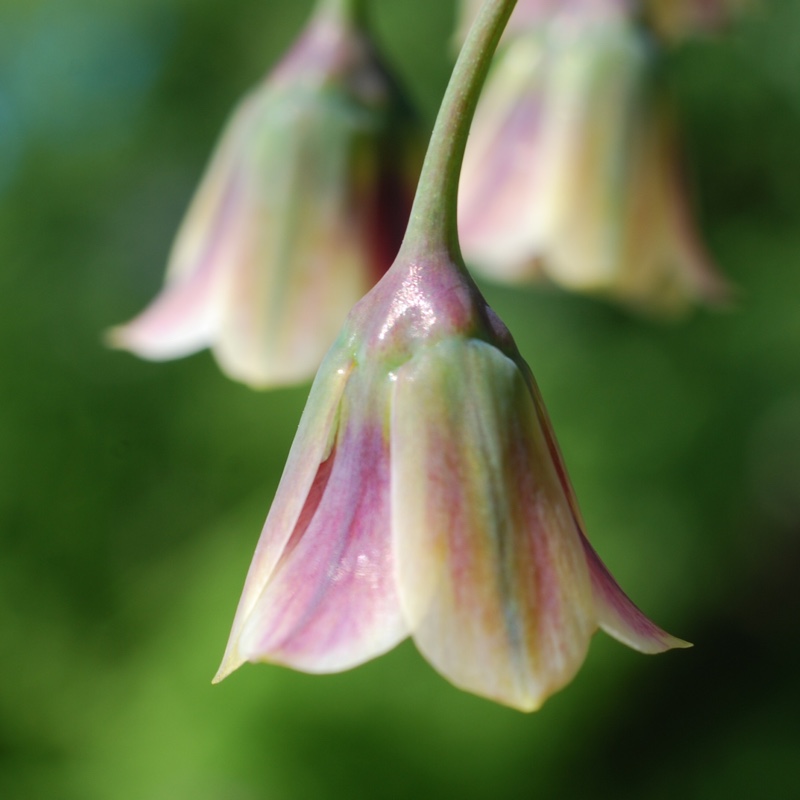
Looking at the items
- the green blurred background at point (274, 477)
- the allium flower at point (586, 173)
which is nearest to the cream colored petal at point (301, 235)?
the allium flower at point (586, 173)

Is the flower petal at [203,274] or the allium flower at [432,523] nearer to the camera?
the allium flower at [432,523]

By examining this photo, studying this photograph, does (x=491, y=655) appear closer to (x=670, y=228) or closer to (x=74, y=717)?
(x=670, y=228)

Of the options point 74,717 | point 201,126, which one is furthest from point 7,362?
point 74,717

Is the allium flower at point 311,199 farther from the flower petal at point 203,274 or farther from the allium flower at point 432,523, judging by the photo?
the allium flower at point 432,523

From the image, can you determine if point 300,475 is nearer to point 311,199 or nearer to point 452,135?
point 452,135

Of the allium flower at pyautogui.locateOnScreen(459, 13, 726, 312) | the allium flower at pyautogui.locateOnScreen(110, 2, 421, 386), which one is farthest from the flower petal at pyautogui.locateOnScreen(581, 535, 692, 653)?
the allium flower at pyautogui.locateOnScreen(459, 13, 726, 312)

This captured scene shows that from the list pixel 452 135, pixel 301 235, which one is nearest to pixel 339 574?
pixel 452 135
